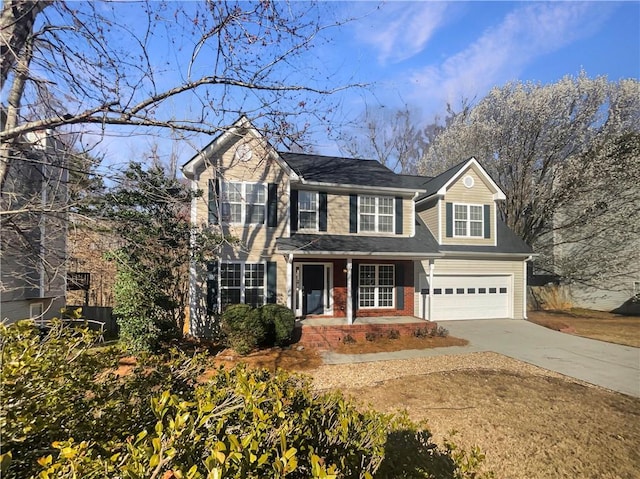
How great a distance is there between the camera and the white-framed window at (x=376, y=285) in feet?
44.5

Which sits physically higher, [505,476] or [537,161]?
[537,161]

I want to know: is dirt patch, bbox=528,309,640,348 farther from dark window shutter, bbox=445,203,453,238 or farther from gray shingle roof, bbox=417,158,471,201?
gray shingle roof, bbox=417,158,471,201

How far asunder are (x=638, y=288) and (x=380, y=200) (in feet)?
53.0

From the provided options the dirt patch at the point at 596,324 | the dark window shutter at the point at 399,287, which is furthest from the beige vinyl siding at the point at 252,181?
the dirt patch at the point at 596,324

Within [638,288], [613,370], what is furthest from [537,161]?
[613,370]

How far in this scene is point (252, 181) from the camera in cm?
1180

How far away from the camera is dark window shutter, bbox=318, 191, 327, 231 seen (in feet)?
42.1

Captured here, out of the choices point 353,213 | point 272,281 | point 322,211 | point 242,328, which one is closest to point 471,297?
point 353,213

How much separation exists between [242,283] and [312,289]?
293 centimetres

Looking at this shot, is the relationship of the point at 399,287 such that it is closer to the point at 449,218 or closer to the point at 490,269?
the point at 449,218

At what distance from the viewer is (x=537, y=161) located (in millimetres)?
18812

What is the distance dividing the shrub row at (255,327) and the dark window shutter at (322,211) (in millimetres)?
Result: 3947

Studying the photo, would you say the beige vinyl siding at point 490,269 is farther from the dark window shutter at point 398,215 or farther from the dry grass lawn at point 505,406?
the dry grass lawn at point 505,406

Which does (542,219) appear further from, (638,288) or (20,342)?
(20,342)
